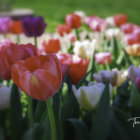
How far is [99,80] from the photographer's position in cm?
113

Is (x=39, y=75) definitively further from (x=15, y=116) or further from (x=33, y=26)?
(x=33, y=26)

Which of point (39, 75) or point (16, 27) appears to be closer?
point (39, 75)

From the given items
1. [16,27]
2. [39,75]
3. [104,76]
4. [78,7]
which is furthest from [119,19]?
[78,7]

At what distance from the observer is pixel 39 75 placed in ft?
2.13

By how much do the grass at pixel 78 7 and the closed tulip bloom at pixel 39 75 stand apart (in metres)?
5.30

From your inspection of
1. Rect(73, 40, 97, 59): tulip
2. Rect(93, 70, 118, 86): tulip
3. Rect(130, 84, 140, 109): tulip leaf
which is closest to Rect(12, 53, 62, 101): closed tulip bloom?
Rect(130, 84, 140, 109): tulip leaf

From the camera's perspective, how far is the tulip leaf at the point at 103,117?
812 millimetres

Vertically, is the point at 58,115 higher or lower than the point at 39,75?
lower

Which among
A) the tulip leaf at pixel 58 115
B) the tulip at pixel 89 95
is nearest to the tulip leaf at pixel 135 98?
the tulip at pixel 89 95

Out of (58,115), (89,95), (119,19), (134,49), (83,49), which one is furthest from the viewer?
(119,19)

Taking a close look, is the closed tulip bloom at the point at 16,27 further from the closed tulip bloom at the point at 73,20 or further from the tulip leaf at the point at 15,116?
the tulip leaf at the point at 15,116

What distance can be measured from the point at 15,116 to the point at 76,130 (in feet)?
0.58

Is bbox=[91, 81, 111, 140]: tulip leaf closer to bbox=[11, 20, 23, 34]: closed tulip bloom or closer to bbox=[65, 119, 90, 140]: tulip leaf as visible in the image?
bbox=[65, 119, 90, 140]: tulip leaf

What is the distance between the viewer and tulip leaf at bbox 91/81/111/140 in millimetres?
812
